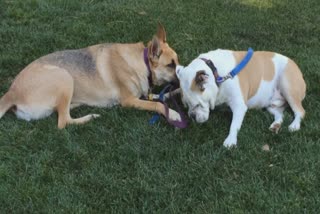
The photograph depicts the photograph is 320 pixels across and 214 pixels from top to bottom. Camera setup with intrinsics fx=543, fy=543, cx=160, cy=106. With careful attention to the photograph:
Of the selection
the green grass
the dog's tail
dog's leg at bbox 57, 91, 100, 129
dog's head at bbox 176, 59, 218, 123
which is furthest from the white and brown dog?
the dog's tail

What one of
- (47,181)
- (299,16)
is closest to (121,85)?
(47,181)

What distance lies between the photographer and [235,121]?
17.4 feet

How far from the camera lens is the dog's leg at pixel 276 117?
5.35m

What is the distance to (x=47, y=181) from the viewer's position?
15.2ft

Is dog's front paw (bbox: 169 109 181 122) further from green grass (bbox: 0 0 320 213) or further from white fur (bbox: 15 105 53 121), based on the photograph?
white fur (bbox: 15 105 53 121)

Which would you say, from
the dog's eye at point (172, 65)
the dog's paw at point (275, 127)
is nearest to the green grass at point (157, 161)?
the dog's paw at point (275, 127)

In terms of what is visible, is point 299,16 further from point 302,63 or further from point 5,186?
point 5,186

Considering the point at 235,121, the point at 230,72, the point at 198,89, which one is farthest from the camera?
the point at 230,72

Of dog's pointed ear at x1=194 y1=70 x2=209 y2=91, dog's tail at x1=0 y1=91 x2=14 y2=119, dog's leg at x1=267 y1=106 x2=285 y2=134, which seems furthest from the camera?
dog's tail at x1=0 y1=91 x2=14 y2=119

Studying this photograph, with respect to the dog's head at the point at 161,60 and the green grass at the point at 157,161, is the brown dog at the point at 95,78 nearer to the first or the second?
the dog's head at the point at 161,60

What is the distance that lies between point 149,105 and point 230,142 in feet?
3.79

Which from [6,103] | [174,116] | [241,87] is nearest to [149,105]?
[174,116]

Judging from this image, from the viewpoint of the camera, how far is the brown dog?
222 inches

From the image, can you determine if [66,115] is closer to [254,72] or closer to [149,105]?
[149,105]
